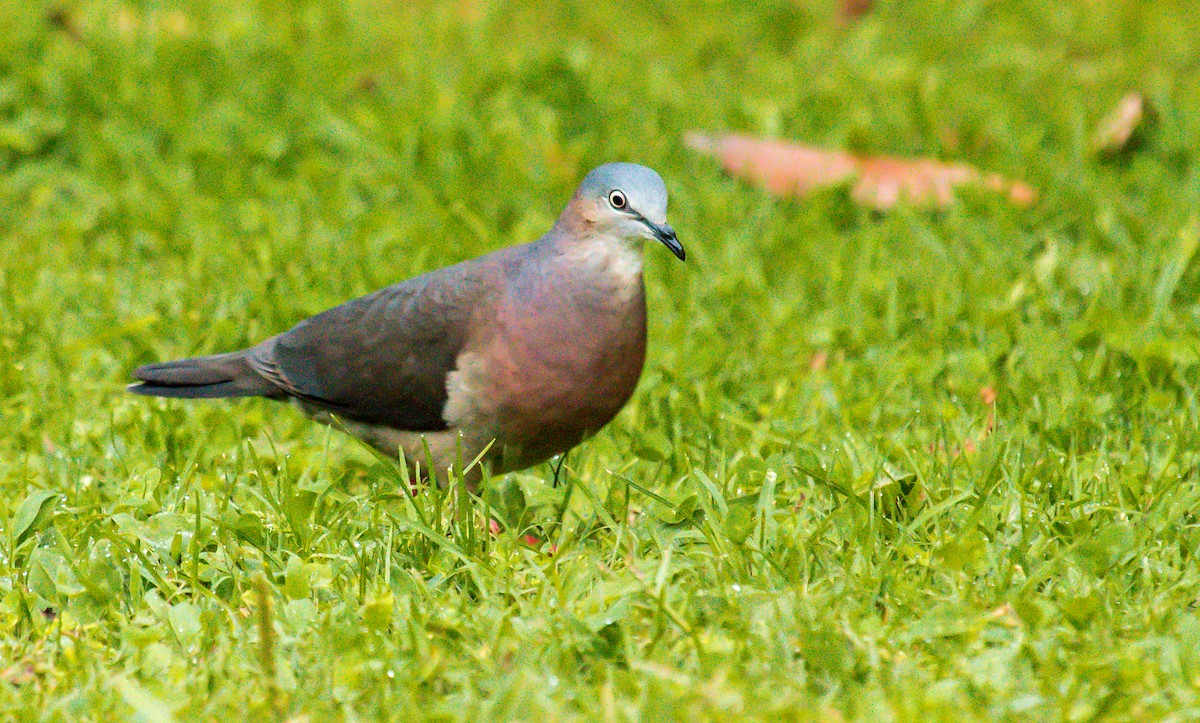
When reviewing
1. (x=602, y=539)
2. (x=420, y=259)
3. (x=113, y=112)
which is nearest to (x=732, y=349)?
(x=420, y=259)

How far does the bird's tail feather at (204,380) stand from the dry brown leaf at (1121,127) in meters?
3.91

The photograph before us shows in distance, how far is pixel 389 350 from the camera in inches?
168

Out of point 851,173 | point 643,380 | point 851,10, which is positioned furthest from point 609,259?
point 851,10

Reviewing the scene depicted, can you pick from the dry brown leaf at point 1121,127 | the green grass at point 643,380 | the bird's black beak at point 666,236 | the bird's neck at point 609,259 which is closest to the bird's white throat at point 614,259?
the bird's neck at point 609,259

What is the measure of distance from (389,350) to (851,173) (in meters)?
2.91

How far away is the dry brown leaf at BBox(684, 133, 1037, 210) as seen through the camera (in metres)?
6.45

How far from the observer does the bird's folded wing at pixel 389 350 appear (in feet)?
13.5

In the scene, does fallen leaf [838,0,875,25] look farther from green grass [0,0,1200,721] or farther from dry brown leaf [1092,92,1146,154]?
dry brown leaf [1092,92,1146,154]

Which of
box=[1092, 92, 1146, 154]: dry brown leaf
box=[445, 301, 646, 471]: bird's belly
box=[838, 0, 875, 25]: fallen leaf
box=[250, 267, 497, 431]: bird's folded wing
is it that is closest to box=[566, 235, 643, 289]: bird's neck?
box=[445, 301, 646, 471]: bird's belly

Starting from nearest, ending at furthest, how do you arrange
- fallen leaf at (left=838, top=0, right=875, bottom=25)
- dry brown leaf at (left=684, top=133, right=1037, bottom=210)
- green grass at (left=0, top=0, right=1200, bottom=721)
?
green grass at (left=0, top=0, right=1200, bottom=721) < dry brown leaf at (left=684, top=133, right=1037, bottom=210) < fallen leaf at (left=838, top=0, right=875, bottom=25)

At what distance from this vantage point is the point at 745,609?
3.28 metres

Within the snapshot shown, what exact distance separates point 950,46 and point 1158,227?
255 centimetres

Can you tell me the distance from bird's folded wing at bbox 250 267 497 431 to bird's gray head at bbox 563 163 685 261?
0.32 metres

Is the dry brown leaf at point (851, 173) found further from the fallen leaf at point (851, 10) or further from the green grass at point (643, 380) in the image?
the fallen leaf at point (851, 10)
